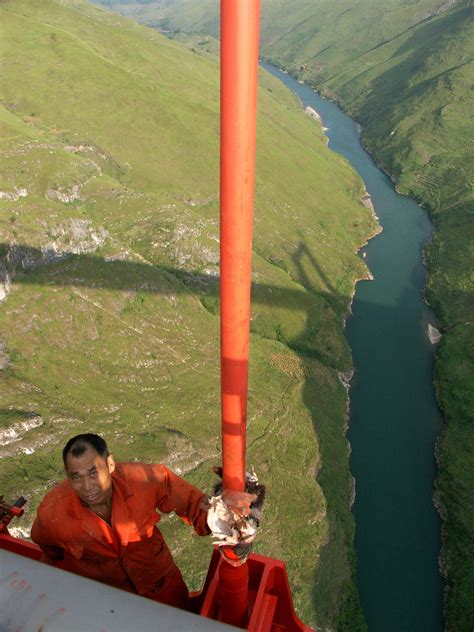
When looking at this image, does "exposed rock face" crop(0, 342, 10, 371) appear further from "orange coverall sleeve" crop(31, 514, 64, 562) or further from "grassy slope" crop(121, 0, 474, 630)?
"grassy slope" crop(121, 0, 474, 630)

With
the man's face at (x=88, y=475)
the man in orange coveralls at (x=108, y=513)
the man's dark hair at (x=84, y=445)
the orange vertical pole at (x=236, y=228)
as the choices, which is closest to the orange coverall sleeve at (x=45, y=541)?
the man in orange coveralls at (x=108, y=513)

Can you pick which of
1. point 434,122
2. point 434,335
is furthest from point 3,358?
point 434,122

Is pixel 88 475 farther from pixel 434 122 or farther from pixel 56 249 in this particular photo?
pixel 434 122

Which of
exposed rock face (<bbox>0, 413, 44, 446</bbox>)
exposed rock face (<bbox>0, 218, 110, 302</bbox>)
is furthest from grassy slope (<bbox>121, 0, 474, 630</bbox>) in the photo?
exposed rock face (<bbox>0, 218, 110, 302</bbox>)

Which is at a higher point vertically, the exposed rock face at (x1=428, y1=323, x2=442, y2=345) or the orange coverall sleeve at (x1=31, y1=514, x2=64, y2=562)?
the orange coverall sleeve at (x1=31, y1=514, x2=64, y2=562)

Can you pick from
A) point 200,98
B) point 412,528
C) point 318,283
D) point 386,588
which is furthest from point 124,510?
point 200,98

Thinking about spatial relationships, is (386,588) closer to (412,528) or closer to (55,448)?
(412,528)

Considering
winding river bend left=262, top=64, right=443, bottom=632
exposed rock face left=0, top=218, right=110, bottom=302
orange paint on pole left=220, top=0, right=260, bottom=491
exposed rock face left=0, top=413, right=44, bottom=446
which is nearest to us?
orange paint on pole left=220, top=0, right=260, bottom=491

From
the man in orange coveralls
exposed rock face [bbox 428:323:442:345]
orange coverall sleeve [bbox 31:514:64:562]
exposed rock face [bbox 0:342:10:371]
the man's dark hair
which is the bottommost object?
exposed rock face [bbox 0:342:10:371]

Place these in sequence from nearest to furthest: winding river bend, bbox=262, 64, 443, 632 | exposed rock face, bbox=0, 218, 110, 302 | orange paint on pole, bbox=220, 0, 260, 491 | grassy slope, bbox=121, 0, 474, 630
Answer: orange paint on pole, bbox=220, 0, 260, 491, exposed rock face, bbox=0, 218, 110, 302, winding river bend, bbox=262, 64, 443, 632, grassy slope, bbox=121, 0, 474, 630
